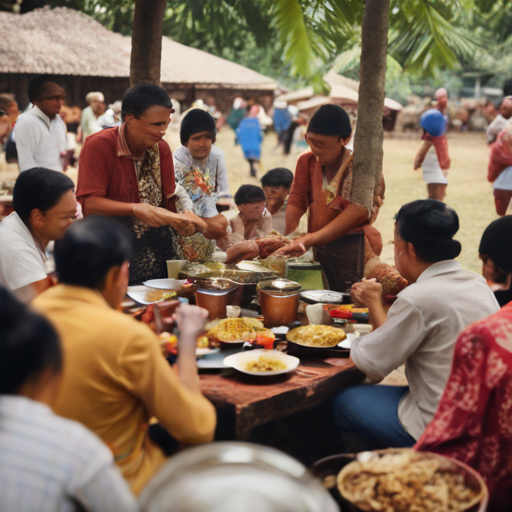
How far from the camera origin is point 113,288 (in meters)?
1.87

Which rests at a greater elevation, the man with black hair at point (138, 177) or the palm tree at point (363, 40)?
the palm tree at point (363, 40)

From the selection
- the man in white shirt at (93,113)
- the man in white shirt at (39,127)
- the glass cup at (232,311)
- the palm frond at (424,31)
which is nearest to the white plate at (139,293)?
the glass cup at (232,311)

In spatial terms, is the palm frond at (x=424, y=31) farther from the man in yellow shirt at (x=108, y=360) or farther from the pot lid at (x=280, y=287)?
the man in yellow shirt at (x=108, y=360)

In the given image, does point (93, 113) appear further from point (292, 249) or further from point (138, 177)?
point (292, 249)

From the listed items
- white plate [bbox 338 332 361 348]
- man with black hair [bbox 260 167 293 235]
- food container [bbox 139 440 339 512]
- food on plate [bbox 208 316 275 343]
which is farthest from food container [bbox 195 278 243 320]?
man with black hair [bbox 260 167 293 235]

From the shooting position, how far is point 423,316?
2.44 metres

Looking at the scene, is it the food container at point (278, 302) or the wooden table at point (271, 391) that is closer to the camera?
the wooden table at point (271, 391)

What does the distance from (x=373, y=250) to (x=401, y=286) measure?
1.97 feet

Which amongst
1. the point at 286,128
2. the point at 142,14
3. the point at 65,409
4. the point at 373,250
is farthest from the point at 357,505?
the point at 286,128

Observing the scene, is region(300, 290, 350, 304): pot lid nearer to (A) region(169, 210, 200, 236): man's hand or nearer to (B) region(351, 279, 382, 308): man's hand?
(B) region(351, 279, 382, 308): man's hand

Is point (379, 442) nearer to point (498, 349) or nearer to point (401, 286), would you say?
point (498, 349)

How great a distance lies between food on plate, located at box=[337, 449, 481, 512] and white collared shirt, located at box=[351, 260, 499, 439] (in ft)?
2.02

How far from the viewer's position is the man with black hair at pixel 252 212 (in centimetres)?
513

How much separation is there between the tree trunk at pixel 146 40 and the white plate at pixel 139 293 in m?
1.96
